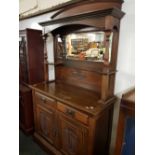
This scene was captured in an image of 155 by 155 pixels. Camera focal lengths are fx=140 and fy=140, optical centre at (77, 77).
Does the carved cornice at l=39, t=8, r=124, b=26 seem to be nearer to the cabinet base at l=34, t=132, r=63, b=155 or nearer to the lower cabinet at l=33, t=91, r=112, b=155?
the lower cabinet at l=33, t=91, r=112, b=155

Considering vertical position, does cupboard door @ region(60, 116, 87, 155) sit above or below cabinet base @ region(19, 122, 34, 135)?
above

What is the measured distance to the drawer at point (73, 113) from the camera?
4.62 feet

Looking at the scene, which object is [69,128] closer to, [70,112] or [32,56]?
[70,112]

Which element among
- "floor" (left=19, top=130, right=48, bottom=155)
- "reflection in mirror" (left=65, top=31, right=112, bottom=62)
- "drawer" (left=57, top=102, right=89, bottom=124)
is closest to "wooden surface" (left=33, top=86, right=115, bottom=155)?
"drawer" (left=57, top=102, right=89, bottom=124)

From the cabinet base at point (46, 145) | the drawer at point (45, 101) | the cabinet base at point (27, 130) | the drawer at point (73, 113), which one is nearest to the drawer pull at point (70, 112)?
the drawer at point (73, 113)

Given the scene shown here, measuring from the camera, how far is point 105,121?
1606 millimetres

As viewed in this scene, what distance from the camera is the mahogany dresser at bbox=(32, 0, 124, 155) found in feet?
4.57

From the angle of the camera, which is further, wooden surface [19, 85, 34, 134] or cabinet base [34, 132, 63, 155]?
wooden surface [19, 85, 34, 134]

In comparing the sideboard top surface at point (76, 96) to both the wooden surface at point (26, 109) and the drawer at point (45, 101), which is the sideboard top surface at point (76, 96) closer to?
the drawer at point (45, 101)

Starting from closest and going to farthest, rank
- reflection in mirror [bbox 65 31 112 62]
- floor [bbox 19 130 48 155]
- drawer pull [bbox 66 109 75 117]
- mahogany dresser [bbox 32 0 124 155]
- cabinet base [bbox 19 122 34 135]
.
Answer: mahogany dresser [bbox 32 0 124 155], drawer pull [bbox 66 109 75 117], reflection in mirror [bbox 65 31 112 62], floor [bbox 19 130 48 155], cabinet base [bbox 19 122 34 135]

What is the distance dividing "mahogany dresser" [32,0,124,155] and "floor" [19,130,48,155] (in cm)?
12

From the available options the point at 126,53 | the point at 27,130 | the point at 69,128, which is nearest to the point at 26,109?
the point at 27,130

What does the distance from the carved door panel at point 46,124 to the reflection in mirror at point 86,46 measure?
2.75 feet
